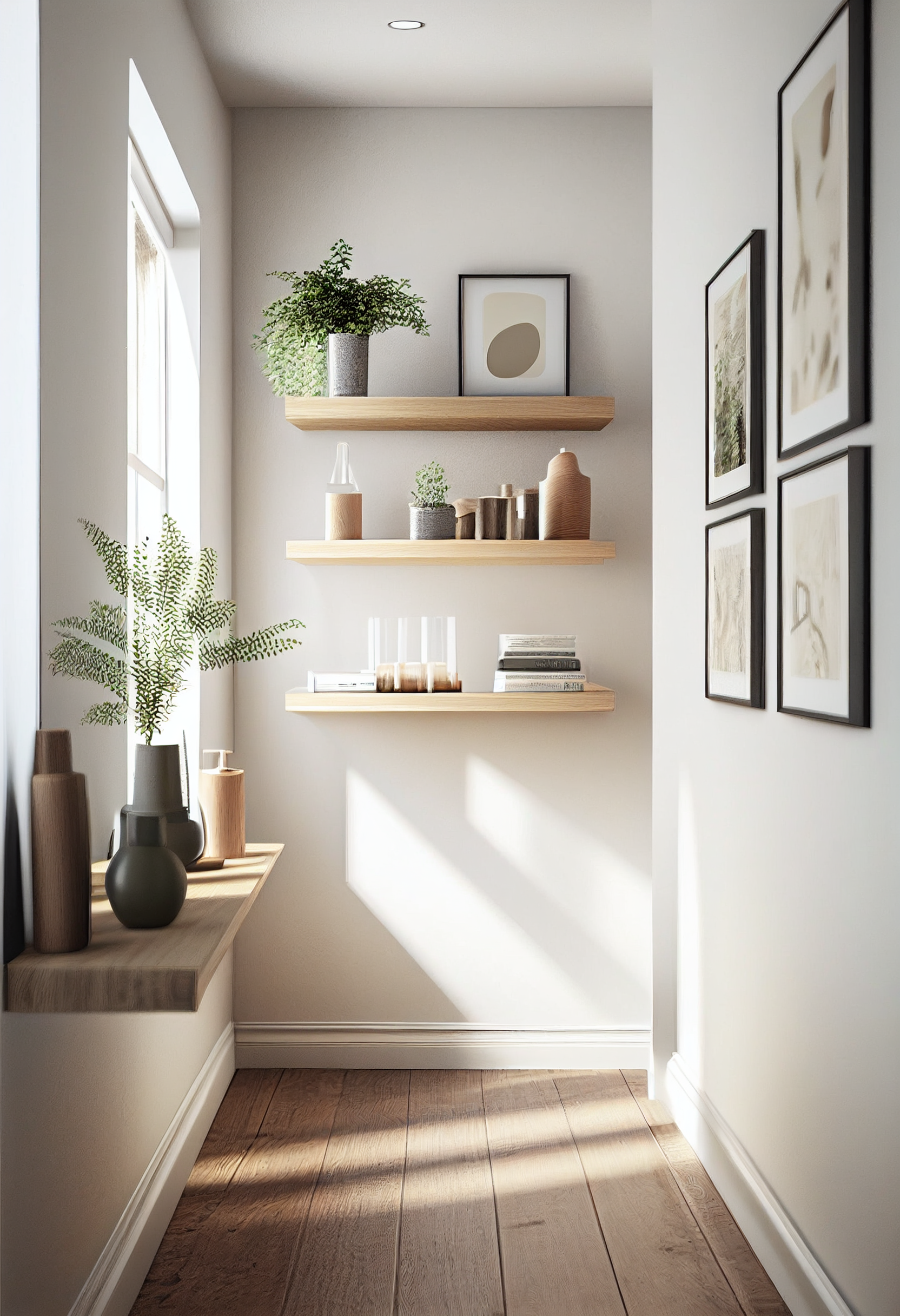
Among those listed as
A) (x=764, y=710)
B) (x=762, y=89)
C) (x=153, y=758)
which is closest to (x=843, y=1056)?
(x=764, y=710)

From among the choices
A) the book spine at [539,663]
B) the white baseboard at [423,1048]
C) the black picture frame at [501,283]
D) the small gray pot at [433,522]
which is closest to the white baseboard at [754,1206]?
the white baseboard at [423,1048]

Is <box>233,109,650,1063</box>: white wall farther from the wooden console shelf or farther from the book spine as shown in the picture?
the wooden console shelf

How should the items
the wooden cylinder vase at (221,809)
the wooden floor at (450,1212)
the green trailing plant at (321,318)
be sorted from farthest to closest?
the green trailing plant at (321,318) < the wooden cylinder vase at (221,809) < the wooden floor at (450,1212)

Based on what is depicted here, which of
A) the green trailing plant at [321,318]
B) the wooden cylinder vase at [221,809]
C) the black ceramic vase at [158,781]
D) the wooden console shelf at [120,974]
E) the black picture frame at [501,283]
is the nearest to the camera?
the wooden console shelf at [120,974]

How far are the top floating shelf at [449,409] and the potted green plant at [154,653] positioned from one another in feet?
4.11

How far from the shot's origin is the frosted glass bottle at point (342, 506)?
302 centimetres

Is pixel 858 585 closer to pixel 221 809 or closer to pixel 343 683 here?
pixel 221 809

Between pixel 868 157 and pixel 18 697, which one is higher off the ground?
pixel 868 157

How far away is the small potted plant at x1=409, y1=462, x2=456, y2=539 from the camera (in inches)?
119

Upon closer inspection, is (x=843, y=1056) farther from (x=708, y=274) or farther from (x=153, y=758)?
(x=708, y=274)

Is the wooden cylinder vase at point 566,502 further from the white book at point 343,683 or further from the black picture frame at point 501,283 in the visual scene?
the white book at point 343,683

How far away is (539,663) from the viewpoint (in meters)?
3.01

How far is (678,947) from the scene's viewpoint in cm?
270

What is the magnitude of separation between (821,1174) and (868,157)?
1.59 meters
